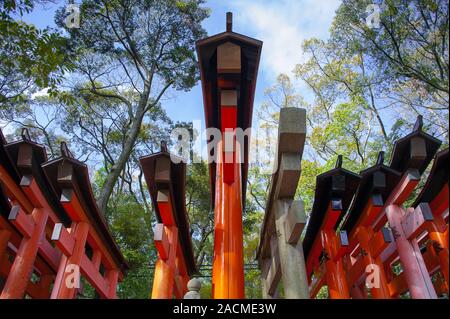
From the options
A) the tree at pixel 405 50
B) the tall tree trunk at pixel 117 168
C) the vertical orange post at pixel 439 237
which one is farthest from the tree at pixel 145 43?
the vertical orange post at pixel 439 237

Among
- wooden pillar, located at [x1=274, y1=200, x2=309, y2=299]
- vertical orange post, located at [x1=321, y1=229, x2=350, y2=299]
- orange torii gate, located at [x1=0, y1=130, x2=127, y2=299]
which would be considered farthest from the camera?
vertical orange post, located at [x1=321, y1=229, x2=350, y2=299]

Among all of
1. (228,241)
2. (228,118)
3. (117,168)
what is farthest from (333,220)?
(117,168)

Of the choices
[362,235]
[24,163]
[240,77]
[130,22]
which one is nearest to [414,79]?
[362,235]

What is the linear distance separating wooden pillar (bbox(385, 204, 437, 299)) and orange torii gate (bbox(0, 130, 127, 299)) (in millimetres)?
3469

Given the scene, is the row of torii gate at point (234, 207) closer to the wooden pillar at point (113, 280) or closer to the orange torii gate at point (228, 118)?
the orange torii gate at point (228, 118)

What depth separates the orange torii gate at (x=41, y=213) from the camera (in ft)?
10.7

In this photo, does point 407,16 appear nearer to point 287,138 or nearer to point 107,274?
point 287,138

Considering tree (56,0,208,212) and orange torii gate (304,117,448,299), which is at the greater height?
tree (56,0,208,212)

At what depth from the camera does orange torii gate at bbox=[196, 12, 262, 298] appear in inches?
130

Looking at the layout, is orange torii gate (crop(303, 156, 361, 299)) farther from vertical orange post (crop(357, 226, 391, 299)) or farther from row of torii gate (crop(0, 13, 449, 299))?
vertical orange post (crop(357, 226, 391, 299))

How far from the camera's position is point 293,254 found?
10.9ft

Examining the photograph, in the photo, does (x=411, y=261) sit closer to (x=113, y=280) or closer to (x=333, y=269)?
(x=333, y=269)

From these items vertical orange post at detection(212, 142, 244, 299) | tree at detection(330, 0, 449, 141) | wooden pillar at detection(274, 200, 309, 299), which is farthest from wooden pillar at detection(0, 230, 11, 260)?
tree at detection(330, 0, 449, 141)

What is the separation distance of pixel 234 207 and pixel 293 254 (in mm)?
874
